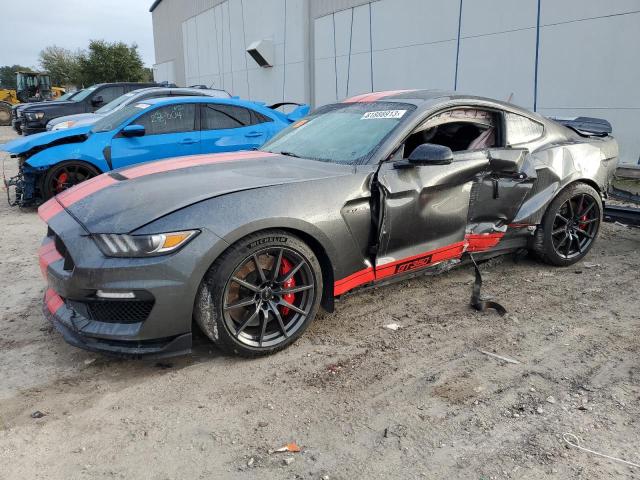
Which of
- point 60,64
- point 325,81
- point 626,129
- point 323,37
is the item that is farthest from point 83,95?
point 60,64

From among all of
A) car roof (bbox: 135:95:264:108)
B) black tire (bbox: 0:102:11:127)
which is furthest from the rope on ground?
black tire (bbox: 0:102:11:127)

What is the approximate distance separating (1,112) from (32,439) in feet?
92.8

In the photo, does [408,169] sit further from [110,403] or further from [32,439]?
[32,439]

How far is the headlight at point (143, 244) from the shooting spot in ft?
8.58

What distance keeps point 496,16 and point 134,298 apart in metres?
9.87

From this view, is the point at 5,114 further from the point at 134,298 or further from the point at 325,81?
the point at 134,298

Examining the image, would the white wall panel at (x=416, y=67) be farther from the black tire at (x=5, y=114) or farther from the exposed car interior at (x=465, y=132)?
the black tire at (x=5, y=114)

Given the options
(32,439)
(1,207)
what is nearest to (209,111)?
(1,207)

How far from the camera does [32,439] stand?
Answer: 92.1 inches

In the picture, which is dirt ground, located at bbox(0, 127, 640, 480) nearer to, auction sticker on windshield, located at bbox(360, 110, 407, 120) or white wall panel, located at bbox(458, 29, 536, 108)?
auction sticker on windshield, located at bbox(360, 110, 407, 120)

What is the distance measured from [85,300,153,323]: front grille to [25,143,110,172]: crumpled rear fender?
4680 millimetres

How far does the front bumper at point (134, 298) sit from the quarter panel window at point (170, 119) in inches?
176

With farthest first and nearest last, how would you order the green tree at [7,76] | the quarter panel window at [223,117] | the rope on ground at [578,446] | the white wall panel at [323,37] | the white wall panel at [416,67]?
the green tree at [7,76], the white wall panel at [323,37], the white wall panel at [416,67], the quarter panel window at [223,117], the rope on ground at [578,446]

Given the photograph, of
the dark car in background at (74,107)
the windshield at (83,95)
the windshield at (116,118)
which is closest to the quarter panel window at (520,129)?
the windshield at (116,118)
